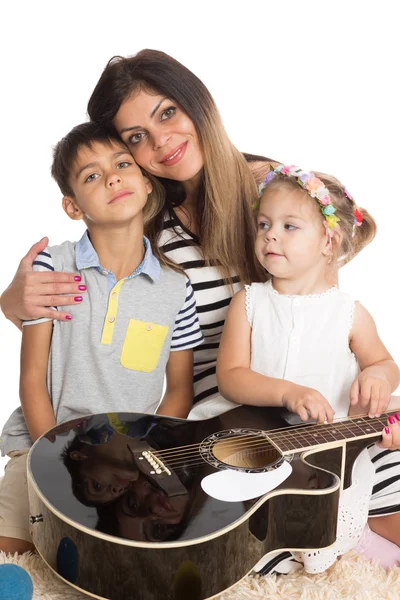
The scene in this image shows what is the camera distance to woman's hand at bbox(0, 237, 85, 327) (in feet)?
5.78

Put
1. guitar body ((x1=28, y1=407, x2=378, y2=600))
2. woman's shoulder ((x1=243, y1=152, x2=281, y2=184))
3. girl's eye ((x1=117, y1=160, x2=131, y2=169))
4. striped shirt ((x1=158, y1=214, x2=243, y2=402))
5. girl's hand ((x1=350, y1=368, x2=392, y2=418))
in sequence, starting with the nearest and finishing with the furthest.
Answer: guitar body ((x1=28, y1=407, x2=378, y2=600))
girl's hand ((x1=350, y1=368, x2=392, y2=418))
girl's eye ((x1=117, y1=160, x2=131, y2=169))
striped shirt ((x1=158, y1=214, x2=243, y2=402))
woman's shoulder ((x1=243, y1=152, x2=281, y2=184))

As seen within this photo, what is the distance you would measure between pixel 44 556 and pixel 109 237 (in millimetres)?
730

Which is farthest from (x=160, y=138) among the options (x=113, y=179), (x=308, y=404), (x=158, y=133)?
(x=308, y=404)

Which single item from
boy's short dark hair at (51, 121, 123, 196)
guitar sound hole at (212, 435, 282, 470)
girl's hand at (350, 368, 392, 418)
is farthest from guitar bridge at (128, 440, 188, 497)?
boy's short dark hair at (51, 121, 123, 196)

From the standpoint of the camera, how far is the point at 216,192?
195cm

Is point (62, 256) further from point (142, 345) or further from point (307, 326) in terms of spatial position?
point (307, 326)

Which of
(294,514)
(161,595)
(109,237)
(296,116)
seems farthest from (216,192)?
(296,116)

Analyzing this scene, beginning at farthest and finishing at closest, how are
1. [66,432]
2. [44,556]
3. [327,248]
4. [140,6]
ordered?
[140,6] < [327,248] < [66,432] < [44,556]

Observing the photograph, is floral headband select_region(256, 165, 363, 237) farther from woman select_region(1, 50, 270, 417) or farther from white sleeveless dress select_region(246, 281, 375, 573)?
woman select_region(1, 50, 270, 417)

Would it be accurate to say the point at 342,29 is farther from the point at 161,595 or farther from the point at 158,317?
the point at 161,595

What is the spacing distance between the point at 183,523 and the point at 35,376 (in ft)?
2.06

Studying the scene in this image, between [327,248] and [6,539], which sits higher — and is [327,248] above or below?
above

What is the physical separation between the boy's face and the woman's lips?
0.08 metres

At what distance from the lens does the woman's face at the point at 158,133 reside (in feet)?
6.10
